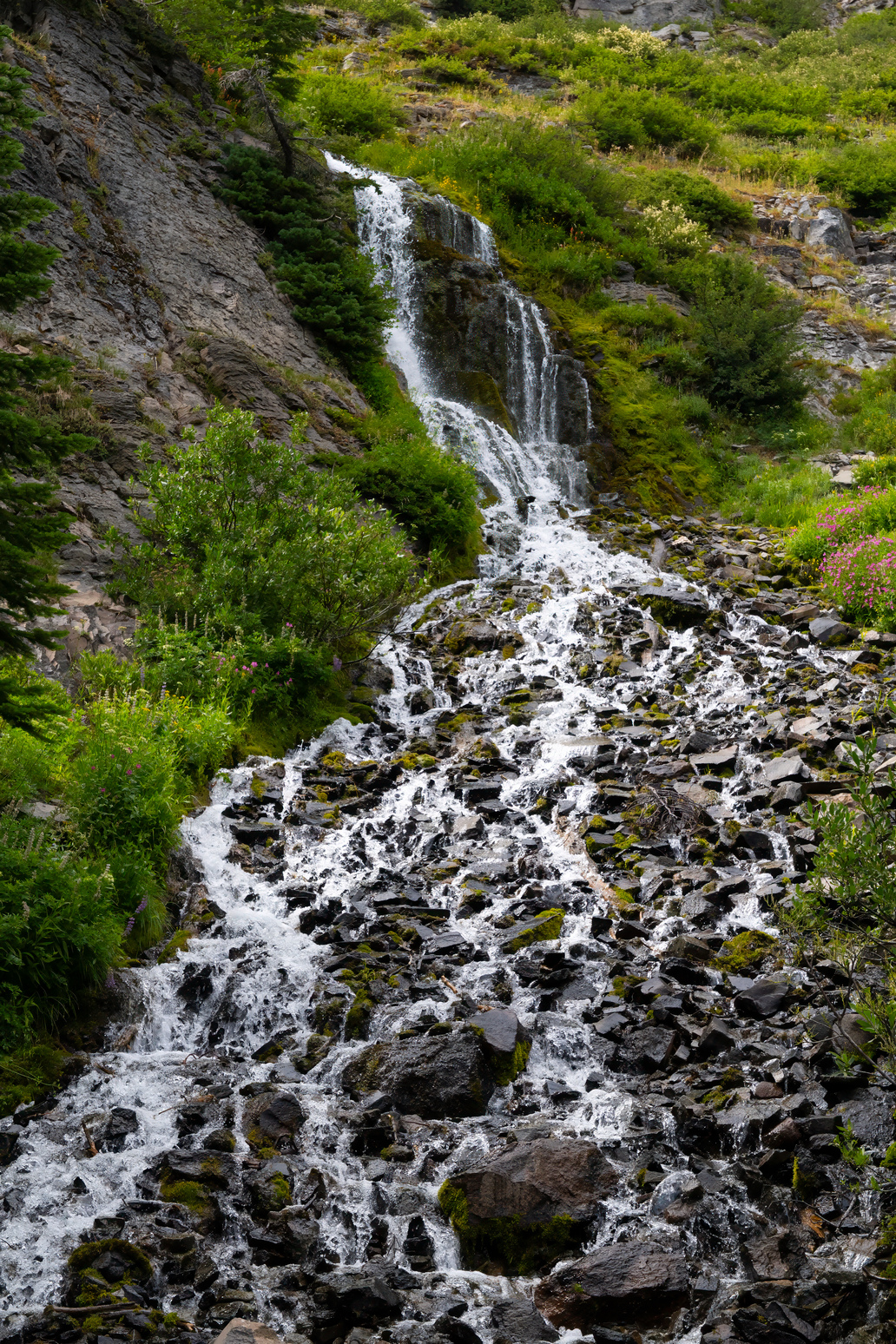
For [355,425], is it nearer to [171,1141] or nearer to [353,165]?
[353,165]

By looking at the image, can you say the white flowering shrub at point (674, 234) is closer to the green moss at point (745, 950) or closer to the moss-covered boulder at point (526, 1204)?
the green moss at point (745, 950)

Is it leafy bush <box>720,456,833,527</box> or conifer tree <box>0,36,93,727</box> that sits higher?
conifer tree <box>0,36,93,727</box>

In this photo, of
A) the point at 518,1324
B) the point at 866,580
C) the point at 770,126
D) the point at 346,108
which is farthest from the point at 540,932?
the point at 770,126

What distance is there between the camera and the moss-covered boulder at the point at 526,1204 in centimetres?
468

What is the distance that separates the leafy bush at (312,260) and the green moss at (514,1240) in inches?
648

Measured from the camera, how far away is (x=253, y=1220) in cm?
468

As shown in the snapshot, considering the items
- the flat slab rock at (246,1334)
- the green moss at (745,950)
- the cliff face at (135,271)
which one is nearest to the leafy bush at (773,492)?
the cliff face at (135,271)

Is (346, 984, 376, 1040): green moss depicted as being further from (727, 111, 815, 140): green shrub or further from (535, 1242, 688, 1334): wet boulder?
(727, 111, 815, 140): green shrub

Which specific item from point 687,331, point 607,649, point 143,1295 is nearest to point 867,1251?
point 143,1295

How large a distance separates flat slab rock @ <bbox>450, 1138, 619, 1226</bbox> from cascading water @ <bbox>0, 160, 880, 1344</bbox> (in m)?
0.09

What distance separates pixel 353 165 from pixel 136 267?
10705mm

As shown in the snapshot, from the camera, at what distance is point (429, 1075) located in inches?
222

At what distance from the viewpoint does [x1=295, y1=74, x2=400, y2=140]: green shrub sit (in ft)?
85.2

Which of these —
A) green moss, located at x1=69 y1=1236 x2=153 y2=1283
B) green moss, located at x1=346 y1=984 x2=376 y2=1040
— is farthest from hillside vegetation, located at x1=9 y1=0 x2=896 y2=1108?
green moss, located at x1=346 y1=984 x2=376 y2=1040
